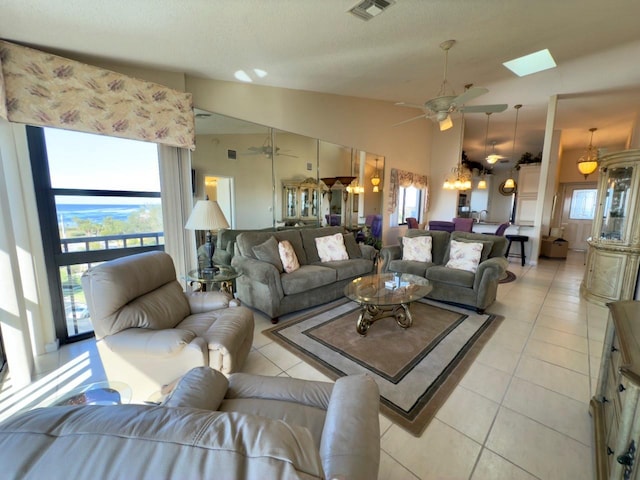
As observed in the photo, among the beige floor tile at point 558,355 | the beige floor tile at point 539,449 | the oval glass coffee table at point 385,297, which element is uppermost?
the oval glass coffee table at point 385,297

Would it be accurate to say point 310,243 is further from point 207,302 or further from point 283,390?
point 283,390

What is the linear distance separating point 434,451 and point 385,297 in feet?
4.47

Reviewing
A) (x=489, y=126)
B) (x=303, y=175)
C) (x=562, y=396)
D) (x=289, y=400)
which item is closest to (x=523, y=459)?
(x=562, y=396)

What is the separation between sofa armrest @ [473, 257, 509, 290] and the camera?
3178mm

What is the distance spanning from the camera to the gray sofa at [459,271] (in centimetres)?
323

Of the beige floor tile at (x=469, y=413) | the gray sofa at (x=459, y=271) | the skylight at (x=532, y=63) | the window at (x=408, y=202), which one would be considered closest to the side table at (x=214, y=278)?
the beige floor tile at (x=469, y=413)

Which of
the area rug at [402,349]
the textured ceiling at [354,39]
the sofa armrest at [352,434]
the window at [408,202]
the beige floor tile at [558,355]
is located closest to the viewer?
the sofa armrest at [352,434]

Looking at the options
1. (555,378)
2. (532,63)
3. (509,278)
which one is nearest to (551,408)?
(555,378)

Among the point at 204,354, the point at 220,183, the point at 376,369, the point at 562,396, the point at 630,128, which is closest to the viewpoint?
the point at 204,354

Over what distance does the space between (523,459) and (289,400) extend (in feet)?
4.43

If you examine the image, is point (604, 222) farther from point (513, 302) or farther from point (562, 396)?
point (562, 396)

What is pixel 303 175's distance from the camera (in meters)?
4.66

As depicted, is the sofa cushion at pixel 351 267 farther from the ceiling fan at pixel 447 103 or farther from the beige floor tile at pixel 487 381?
the ceiling fan at pixel 447 103

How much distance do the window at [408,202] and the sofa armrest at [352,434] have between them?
21.1 ft
